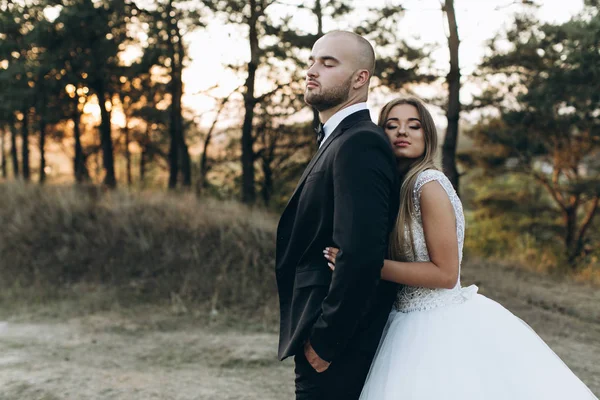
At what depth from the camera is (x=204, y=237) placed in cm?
977

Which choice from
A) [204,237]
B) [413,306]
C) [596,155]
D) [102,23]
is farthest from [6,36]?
[596,155]

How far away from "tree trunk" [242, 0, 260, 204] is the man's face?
11850 millimetres

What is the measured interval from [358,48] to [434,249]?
89 cm

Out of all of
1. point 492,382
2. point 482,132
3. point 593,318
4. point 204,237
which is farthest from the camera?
point 482,132

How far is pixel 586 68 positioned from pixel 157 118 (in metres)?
18.5

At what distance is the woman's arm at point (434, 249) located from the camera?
7.72 ft

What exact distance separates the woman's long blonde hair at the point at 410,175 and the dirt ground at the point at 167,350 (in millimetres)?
3144

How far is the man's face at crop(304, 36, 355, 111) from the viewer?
7.91ft

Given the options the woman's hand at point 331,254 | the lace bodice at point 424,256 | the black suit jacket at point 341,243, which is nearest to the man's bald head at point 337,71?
the black suit jacket at point 341,243

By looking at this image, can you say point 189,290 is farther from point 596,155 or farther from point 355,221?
point 596,155

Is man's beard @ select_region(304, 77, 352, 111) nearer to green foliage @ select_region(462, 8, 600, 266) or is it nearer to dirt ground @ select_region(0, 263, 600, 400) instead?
dirt ground @ select_region(0, 263, 600, 400)

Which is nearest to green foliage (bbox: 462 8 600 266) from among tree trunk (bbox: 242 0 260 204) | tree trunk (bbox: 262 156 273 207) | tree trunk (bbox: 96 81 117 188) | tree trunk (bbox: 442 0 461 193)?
tree trunk (bbox: 442 0 461 193)

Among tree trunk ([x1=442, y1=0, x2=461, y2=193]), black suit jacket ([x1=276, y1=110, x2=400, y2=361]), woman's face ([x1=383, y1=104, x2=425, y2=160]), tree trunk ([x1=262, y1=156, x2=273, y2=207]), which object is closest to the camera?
black suit jacket ([x1=276, y1=110, x2=400, y2=361])

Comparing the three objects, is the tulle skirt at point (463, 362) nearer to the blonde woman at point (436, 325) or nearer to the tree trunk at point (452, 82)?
the blonde woman at point (436, 325)
